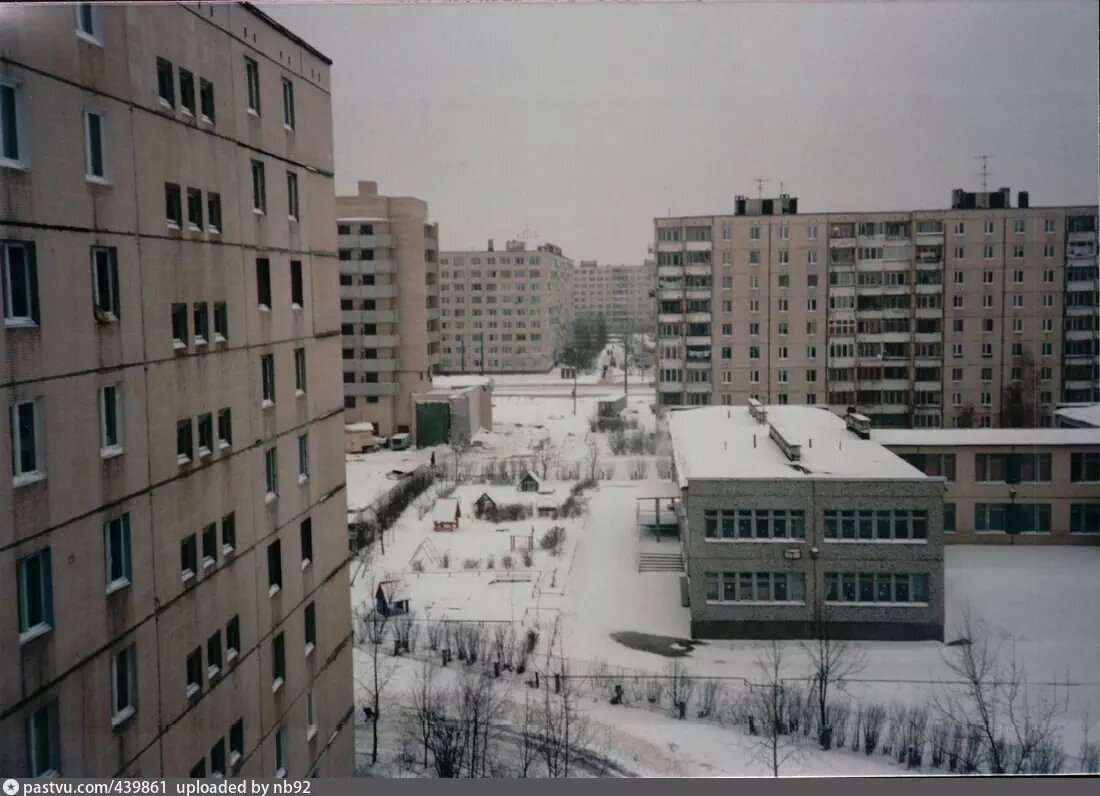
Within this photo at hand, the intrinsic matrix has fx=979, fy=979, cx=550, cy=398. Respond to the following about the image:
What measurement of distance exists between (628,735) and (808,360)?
11.6 ft

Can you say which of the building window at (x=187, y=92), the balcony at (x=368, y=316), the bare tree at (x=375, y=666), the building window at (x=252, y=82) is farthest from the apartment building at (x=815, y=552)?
the balcony at (x=368, y=316)

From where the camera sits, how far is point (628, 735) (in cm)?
370

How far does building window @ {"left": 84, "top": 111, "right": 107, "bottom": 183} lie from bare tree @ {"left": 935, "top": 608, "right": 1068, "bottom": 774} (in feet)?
10.7

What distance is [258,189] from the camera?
115 inches

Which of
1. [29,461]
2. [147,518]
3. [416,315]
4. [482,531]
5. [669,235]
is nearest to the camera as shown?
[29,461]

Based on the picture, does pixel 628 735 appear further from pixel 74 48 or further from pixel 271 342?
pixel 74 48

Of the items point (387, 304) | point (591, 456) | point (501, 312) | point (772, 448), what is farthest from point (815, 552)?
point (387, 304)

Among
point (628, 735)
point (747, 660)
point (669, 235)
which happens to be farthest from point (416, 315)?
point (628, 735)

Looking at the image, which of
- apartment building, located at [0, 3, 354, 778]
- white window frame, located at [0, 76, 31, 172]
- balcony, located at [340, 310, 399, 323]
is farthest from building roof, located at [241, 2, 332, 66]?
balcony, located at [340, 310, 399, 323]

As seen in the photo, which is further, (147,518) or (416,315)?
(416,315)

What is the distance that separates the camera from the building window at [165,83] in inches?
93.6

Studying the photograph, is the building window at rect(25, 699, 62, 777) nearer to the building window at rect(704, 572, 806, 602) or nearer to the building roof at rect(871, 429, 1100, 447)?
the building window at rect(704, 572, 806, 602)

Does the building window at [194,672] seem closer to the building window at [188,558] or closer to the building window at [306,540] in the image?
the building window at [188,558]

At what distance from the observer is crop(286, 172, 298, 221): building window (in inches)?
123
